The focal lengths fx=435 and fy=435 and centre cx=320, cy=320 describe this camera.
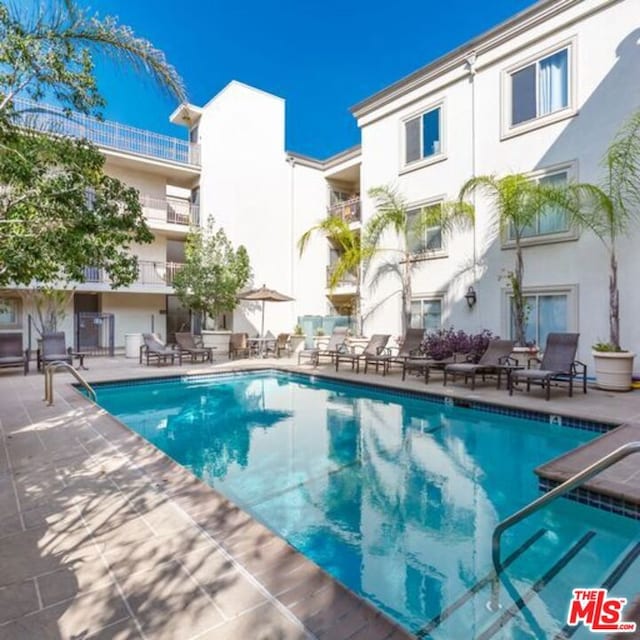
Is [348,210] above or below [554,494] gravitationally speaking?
above

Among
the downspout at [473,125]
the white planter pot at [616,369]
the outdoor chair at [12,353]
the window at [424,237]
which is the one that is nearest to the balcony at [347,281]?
the window at [424,237]

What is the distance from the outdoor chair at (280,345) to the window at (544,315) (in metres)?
8.31

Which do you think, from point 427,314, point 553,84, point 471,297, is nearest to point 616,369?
point 471,297

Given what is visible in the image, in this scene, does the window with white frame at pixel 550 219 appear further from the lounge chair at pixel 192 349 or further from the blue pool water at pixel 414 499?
the lounge chair at pixel 192 349

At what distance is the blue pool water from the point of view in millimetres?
3180

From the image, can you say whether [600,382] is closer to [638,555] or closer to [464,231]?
[464,231]

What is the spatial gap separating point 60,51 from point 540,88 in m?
11.0

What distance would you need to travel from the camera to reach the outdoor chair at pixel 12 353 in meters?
11.6

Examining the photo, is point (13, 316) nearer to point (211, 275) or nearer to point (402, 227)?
point (211, 275)

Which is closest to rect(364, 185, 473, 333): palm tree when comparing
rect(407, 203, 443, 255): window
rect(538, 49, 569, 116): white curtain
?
rect(407, 203, 443, 255): window

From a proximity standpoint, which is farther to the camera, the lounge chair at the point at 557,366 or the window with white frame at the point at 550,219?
the window with white frame at the point at 550,219

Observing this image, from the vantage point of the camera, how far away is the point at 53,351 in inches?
489

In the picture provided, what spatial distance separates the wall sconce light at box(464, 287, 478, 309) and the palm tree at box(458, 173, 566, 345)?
1032 mm

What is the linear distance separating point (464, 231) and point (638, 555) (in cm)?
1014
